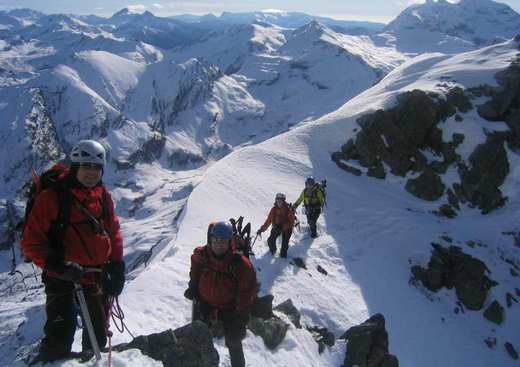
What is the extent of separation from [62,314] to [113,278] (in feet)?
3.32

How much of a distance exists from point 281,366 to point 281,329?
130 cm

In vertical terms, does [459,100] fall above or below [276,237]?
above

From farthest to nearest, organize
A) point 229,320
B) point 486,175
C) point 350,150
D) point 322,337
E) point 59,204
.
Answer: point 350,150
point 486,175
point 322,337
point 229,320
point 59,204

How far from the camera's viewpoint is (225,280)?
8.55m

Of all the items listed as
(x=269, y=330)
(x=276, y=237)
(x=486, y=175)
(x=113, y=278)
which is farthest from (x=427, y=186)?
(x=113, y=278)

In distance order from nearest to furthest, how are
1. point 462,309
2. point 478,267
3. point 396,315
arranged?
point 396,315 < point 462,309 < point 478,267

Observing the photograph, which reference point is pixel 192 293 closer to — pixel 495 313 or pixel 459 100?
pixel 495 313

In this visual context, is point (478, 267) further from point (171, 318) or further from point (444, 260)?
point (171, 318)

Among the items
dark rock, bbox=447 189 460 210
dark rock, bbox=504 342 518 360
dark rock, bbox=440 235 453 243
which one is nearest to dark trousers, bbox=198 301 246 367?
dark rock, bbox=504 342 518 360

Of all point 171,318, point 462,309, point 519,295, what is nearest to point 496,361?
point 462,309

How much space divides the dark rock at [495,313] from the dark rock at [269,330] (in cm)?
1623

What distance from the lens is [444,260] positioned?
25766 millimetres

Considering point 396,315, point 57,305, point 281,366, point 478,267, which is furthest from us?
point 478,267

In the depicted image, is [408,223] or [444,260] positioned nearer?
[444,260]
